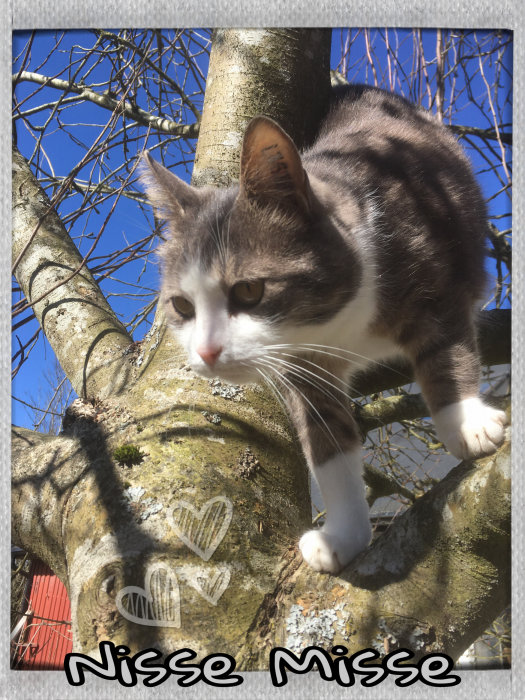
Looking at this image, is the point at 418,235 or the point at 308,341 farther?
the point at 418,235

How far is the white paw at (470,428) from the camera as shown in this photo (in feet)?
2.96

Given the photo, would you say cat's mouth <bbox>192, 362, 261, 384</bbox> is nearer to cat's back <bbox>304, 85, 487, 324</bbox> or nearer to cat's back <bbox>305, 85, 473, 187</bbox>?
cat's back <bbox>304, 85, 487, 324</bbox>

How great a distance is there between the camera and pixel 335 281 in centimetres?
103

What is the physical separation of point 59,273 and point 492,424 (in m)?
1.07

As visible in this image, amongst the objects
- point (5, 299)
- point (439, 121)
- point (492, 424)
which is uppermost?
point (439, 121)

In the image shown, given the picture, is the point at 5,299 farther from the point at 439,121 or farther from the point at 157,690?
the point at 439,121

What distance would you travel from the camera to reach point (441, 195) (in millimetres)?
1248

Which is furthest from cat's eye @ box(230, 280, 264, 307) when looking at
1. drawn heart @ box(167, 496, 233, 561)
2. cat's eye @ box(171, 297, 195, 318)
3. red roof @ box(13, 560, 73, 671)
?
red roof @ box(13, 560, 73, 671)

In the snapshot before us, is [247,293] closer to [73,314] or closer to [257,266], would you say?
[257,266]

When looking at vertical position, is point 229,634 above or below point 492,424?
below

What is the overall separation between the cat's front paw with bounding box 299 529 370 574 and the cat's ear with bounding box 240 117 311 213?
586mm

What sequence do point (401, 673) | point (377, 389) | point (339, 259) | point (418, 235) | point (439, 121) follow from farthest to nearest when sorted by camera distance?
1. point (377, 389)
2. point (439, 121)
3. point (418, 235)
4. point (339, 259)
5. point (401, 673)

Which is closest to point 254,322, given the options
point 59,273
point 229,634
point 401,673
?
point 229,634

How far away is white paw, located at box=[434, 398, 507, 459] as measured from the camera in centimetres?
90
